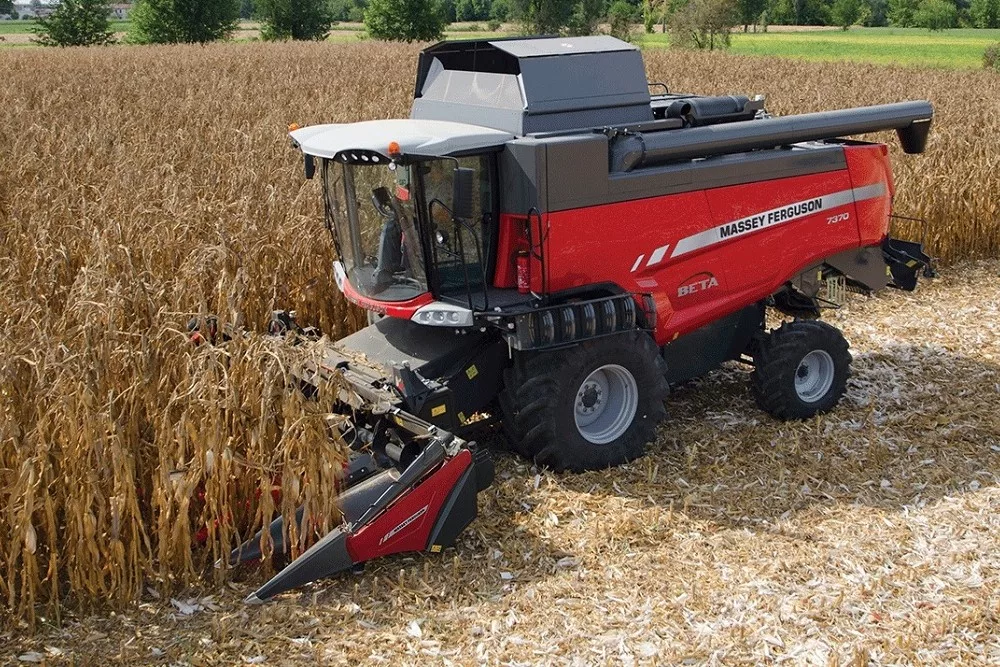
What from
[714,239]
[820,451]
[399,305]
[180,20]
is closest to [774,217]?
[714,239]

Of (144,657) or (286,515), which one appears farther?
(286,515)

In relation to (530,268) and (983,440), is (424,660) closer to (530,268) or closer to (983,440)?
(530,268)

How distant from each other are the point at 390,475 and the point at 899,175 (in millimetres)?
7683

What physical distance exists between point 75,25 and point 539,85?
43.5m

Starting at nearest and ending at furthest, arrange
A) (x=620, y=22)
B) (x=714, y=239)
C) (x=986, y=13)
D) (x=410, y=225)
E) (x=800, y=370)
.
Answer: (x=410, y=225) → (x=714, y=239) → (x=800, y=370) → (x=620, y=22) → (x=986, y=13)

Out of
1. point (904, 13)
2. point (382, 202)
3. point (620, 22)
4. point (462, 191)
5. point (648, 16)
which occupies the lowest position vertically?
point (382, 202)

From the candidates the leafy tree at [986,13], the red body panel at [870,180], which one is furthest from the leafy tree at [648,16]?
the red body panel at [870,180]

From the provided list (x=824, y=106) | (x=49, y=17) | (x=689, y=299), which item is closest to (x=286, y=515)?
(x=689, y=299)

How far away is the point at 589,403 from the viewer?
5.98 metres

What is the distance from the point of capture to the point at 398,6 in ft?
153

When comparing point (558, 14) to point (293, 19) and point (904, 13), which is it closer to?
point (293, 19)

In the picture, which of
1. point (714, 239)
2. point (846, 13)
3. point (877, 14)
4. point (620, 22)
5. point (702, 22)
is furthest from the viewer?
point (877, 14)

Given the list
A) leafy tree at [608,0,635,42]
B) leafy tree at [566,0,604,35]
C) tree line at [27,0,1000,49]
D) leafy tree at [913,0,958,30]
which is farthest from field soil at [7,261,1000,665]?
leafy tree at [913,0,958,30]

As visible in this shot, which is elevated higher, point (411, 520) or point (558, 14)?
point (558, 14)
